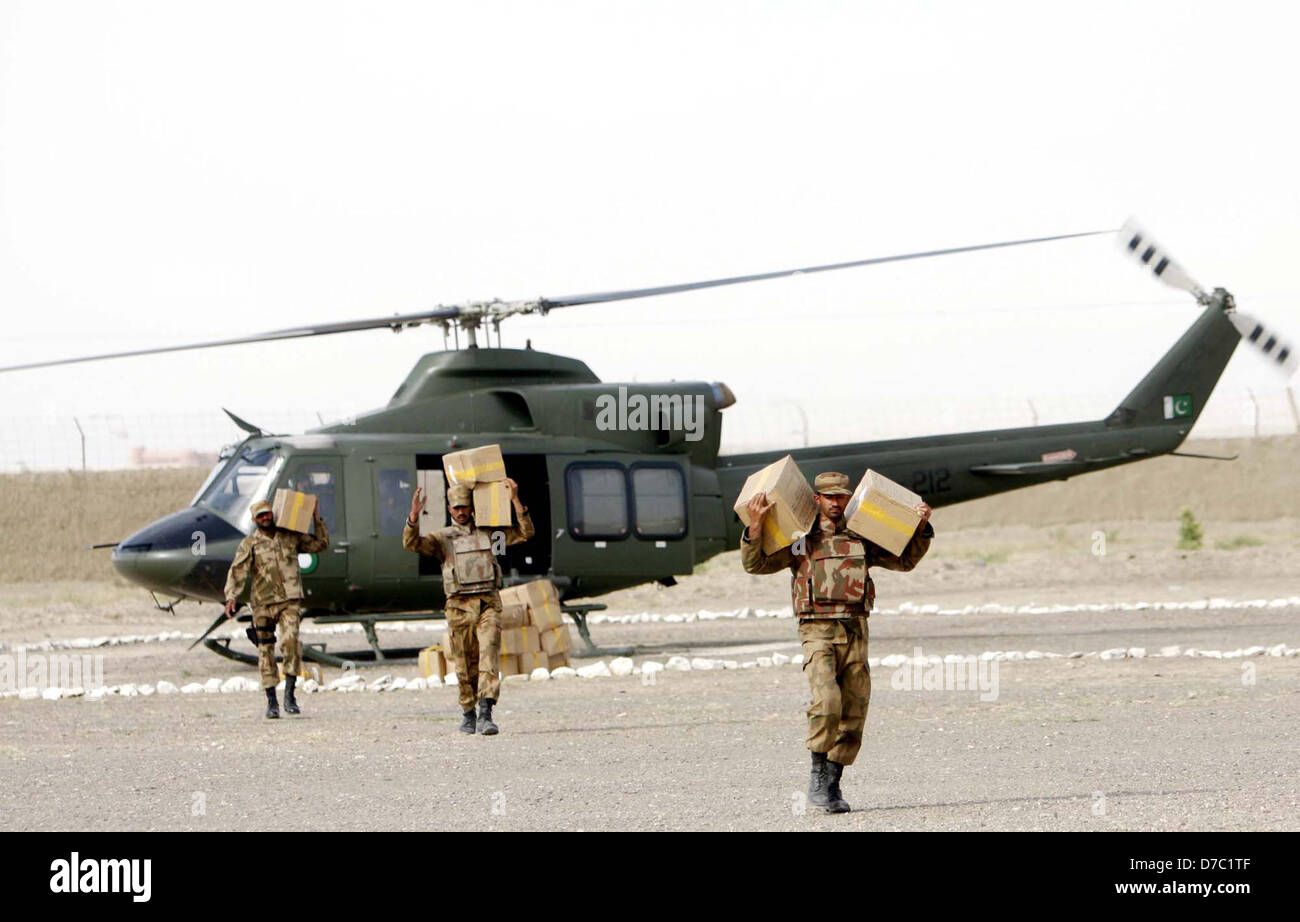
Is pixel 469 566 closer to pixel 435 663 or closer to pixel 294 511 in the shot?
pixel 294 511

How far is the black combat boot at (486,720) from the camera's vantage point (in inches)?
514

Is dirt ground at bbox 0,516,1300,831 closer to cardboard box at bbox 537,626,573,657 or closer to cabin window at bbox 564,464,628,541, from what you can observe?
cardboard box at bbox 537,626,573,657

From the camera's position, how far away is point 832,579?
366 inches

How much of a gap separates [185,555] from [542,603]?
4024 millimetres

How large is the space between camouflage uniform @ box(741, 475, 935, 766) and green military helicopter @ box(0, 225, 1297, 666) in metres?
8.47

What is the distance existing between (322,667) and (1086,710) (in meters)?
10.6

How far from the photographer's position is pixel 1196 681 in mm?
15906

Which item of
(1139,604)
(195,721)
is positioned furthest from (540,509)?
(1139,604)

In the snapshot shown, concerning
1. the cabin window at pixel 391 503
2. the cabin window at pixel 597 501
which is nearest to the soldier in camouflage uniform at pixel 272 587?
the cabin window at pixel 391 503

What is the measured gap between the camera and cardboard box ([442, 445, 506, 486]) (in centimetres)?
1341
